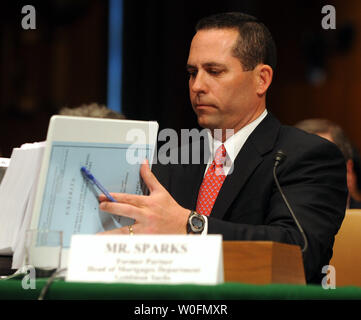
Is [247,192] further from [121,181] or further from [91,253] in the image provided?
[91,253]

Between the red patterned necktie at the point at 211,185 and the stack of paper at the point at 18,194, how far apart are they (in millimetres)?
675

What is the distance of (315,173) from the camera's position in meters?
2.33

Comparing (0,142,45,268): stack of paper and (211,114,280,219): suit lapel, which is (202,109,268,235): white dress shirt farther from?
(0,142,45,268): stack of paper

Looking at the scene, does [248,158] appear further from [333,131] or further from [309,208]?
A: [333,131]

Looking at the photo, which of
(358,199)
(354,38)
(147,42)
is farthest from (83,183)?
(354,38)

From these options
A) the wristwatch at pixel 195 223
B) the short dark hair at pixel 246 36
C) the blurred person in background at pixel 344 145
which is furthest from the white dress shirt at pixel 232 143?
the blurred person in background at pixel 344 145

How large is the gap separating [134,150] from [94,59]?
4.14 meters

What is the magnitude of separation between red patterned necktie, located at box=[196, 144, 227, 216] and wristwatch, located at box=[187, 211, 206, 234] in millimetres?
465

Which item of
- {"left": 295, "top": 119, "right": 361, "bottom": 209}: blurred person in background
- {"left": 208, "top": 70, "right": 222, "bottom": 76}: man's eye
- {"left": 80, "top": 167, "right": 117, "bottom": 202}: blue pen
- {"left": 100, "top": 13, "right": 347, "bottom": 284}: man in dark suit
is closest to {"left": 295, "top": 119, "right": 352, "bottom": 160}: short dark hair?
{"left": 295, "top": 119, "right": 361, "bottom": 209}: blurred person in background

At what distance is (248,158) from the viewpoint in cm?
243

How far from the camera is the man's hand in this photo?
175cm

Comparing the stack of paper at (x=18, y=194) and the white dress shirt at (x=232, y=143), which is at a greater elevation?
the white dress shirt at (x=232, y=143)

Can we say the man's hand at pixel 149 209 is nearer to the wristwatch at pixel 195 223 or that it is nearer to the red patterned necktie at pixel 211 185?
the wristwatch at pixel 195 223

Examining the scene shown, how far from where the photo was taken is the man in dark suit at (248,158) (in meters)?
2.20
